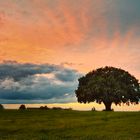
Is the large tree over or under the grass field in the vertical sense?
over

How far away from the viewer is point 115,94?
93.8 meters

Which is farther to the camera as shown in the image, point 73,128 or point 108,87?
point 108,87

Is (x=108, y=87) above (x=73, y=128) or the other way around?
above

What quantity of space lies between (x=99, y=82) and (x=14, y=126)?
4927cm

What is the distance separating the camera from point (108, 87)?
93.7 meters

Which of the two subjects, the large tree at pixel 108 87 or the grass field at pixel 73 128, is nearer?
the grass field at pixel 73 128

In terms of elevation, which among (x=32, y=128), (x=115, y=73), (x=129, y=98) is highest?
(x=115, y=73)

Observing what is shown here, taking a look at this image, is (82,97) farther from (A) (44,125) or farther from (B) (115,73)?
(A) (44,125)

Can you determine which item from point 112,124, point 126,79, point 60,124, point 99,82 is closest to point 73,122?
point 60,124

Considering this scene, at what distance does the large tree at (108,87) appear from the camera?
93.7 m

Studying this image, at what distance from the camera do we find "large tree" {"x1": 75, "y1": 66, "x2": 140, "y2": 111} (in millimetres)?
93688

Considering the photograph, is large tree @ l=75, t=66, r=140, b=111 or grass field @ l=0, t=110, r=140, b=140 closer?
grass field @ l=0, t=110, r=140, b=140

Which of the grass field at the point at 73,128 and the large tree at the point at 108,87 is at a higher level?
the large tree at the point at 108,87

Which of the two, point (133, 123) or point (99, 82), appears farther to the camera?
point (99, 82)
